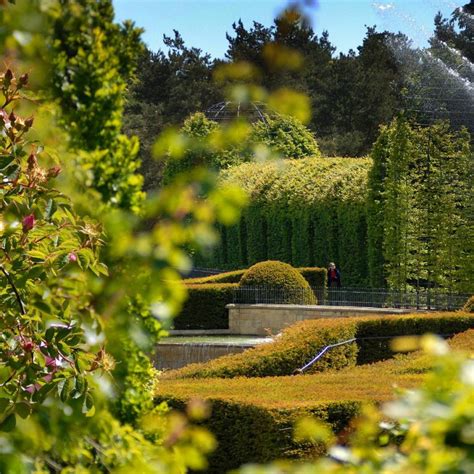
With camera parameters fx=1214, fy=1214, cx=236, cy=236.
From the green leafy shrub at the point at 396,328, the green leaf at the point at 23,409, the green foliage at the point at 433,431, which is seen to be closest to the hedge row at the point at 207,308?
the green leafy shrub at the point at 396,328

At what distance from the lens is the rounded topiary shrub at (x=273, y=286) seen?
90.4 feet

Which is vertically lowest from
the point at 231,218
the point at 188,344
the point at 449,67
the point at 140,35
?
the point at 188,344

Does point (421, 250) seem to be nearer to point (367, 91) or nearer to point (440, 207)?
point (440, 207)

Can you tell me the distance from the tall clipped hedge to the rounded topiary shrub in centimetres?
645

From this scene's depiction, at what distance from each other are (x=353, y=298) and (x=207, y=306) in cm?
391

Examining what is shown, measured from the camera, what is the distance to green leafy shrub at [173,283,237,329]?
2822cm

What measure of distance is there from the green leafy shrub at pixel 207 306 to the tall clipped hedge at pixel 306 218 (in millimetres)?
6617

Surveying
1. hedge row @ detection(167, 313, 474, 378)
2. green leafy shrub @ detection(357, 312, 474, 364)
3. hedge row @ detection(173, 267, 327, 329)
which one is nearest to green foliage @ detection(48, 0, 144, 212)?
hedge row @ detection(167, 313, 474, 378)

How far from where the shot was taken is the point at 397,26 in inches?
1393

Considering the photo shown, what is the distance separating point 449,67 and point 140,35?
30.9 meters

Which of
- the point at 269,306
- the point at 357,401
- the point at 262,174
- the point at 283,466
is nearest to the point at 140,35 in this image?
the point at 283,466

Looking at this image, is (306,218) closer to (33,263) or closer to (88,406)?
(33,263)

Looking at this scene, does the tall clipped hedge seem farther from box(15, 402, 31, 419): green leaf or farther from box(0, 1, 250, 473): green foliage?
box(15, 402, 31, 419): green leaf

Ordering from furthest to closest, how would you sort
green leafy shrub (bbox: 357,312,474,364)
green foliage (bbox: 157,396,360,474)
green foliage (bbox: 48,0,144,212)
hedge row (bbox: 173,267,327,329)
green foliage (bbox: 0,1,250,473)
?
hedge row (bbox: 173,267,327,329), green leafy shrub (bbox: 357,312,474,364), green foliage (bbox: 157,396,360,474), green foliage (bbox: 48,0,144,212), green foliage (bbox: 0,1,250,473)
